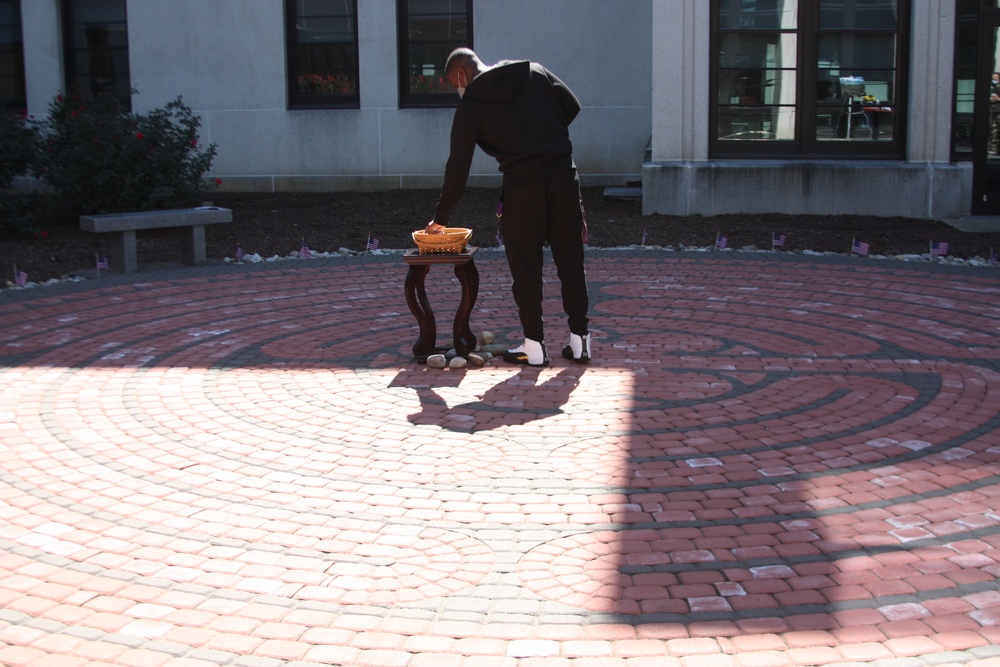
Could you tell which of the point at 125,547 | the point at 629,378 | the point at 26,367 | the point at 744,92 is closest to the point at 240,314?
the point at 26,367

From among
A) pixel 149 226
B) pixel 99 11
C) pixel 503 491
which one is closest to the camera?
pixel 503 491

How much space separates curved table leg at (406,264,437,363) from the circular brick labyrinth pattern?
0.65 ft

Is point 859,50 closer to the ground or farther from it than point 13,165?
farther from it

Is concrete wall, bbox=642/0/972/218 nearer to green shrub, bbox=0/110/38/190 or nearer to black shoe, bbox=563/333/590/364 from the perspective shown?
black shoe, bbox=563/333/590/364

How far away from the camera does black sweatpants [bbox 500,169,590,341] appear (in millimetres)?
6945

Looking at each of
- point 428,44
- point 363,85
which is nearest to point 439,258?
point 363,85

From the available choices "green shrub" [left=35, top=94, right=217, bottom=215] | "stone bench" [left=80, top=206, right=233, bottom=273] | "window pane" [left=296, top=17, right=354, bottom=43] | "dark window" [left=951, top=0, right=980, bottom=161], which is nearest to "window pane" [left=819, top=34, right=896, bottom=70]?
"dark window" [left=951, top=0, right=980, bottom=161]

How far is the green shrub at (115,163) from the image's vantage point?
13008 mm

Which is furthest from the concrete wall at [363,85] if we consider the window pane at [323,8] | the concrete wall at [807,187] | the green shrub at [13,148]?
the green shrub at [13,148]

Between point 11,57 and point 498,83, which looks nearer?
point 498,83

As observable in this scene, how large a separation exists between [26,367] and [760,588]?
5.43 meters

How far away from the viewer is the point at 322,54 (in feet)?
56.1

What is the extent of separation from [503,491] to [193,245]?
25.3 ft

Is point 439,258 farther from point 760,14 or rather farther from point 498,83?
point 760,14
